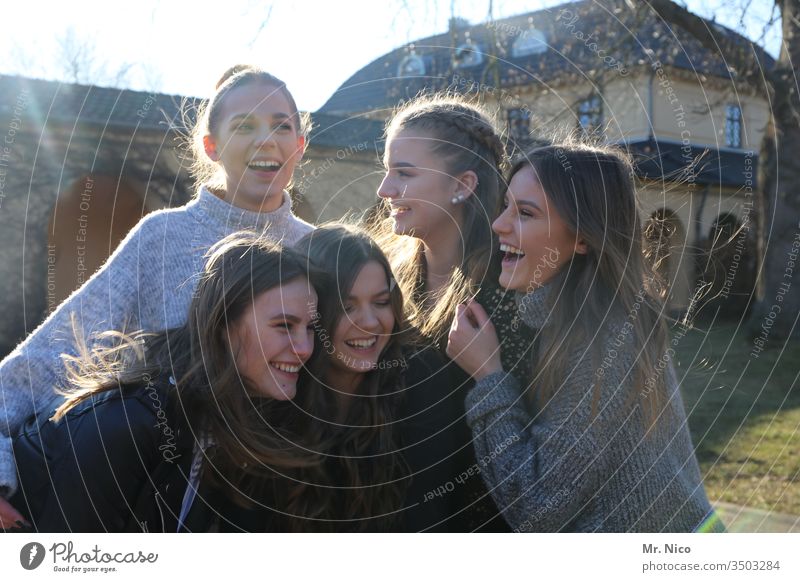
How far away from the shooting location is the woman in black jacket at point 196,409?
1671 mm

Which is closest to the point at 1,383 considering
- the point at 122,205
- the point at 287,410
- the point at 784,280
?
the point at 287,410

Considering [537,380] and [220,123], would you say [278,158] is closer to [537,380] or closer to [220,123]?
[220,123]

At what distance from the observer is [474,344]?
1806 millimetres

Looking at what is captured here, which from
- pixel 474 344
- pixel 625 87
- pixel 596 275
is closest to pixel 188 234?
pixel 474 344

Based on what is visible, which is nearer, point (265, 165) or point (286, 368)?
point (286, 368)

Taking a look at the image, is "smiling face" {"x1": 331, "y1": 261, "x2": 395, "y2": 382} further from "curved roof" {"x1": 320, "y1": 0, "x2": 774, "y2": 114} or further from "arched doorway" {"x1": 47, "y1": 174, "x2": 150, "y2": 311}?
"arched doorway" {"x1": 47, "y1": 174, "x2": 150, "y2": 311}

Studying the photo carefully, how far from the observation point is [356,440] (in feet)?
6.08

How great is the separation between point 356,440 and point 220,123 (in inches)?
30.4

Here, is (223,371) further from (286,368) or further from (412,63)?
(412,63)

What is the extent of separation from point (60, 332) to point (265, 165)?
1.87ft

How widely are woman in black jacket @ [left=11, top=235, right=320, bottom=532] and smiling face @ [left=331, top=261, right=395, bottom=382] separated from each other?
0.07 meters

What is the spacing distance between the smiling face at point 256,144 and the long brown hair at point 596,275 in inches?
21.0

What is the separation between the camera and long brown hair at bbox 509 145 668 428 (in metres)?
1.81

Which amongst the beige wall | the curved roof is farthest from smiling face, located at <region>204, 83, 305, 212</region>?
the beige wall
